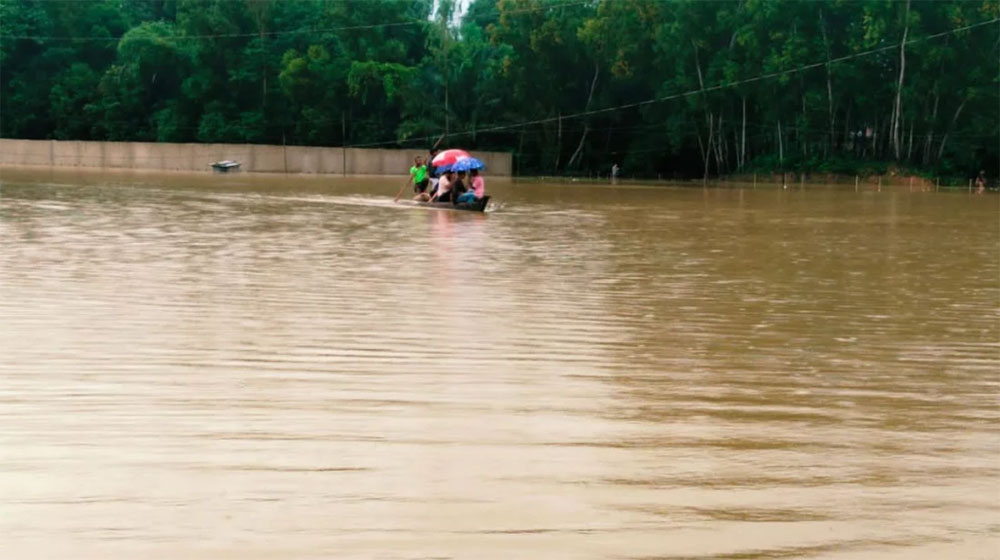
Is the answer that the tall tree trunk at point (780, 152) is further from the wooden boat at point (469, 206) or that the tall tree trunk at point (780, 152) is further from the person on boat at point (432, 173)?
the wooden boat at point (469, 206)

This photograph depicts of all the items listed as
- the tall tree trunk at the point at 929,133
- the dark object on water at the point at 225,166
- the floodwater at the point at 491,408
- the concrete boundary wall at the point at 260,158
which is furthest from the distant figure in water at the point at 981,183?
the floodwater at the point at 491,408

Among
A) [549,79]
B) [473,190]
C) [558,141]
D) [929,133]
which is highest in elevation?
[549,79]

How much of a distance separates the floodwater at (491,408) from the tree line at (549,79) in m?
50.5

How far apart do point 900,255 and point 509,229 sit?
6869 millimetres

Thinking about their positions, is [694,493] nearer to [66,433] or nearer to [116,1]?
[66,433]

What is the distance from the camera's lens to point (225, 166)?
220 feet

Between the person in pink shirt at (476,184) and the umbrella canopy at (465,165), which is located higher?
the umbrella canopy at (465,165)

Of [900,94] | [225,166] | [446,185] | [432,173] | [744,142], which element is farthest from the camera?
[744,142]

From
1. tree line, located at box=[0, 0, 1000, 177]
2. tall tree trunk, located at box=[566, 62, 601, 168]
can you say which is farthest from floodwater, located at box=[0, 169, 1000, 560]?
tall tree trunk, located at box=[566, 62, 601, 168]

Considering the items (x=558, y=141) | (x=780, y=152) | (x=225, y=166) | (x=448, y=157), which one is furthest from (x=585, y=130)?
(x=448, y=157)

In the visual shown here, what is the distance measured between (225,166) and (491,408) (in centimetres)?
6196

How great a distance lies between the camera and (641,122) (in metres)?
74.1

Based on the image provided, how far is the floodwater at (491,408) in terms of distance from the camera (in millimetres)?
4719

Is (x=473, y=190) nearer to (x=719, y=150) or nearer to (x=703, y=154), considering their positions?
(x=719, y=150)
